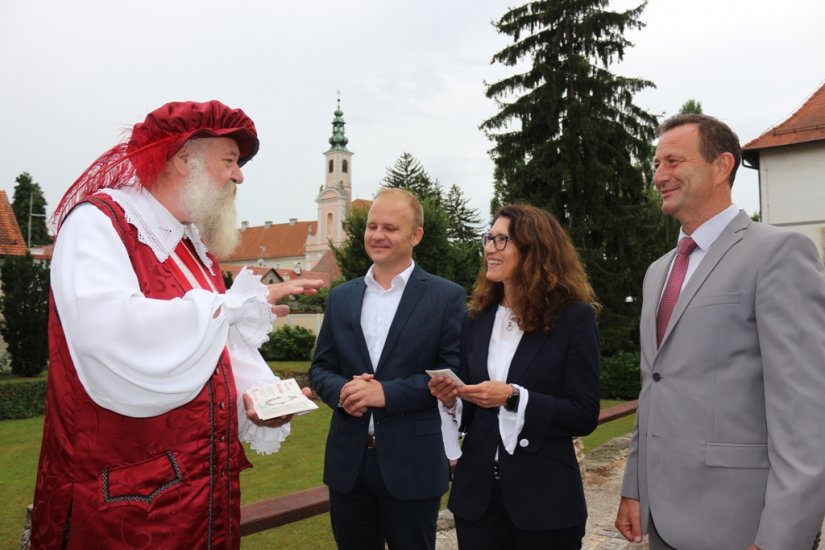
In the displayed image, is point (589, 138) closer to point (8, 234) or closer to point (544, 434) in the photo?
point (544, 434)

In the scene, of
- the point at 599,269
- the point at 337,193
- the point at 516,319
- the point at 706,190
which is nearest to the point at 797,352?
the point at 706,190

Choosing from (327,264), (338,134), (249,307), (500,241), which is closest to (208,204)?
(249,307)

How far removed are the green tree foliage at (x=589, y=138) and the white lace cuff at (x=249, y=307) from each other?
60.7 feet

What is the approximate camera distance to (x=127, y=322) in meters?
2.01

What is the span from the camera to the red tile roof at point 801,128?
790 inches

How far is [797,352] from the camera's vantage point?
1954 mm

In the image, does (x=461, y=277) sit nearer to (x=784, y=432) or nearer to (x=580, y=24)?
(x=580, y=24)

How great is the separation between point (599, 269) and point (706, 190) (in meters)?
18.8

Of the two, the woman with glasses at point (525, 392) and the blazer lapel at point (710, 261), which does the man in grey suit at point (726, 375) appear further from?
the woman with glasses at point (525, 392)

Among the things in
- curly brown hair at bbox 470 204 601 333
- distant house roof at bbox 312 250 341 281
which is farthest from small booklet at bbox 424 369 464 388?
distant house roof at bbox 312 250 341 281

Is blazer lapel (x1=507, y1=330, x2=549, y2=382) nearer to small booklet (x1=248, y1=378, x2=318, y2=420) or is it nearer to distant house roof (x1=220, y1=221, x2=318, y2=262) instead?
small booklet (x1=248, y1=378, x2=318, y2=420)

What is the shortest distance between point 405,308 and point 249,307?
3.40 feet

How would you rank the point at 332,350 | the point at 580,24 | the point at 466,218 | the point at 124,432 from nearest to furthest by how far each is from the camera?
the point at 124,432
the point at 332,350
the point at 580,24
the point at 466,218

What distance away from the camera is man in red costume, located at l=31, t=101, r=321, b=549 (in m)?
2.02
